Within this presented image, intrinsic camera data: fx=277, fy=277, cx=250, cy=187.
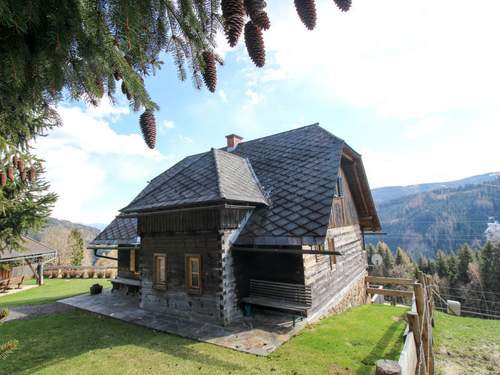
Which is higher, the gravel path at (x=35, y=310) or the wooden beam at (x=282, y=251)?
the wooden beam at (x=282, y=251)

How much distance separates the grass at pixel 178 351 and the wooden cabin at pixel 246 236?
1281mm

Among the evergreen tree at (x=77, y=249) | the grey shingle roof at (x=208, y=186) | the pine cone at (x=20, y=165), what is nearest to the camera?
the pine cone at (x=20, y=165)

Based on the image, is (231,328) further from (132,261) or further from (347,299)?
(132,261)

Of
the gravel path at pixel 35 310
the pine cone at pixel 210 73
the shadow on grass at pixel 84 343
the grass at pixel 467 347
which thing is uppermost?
the pine cone at pixel 210 73

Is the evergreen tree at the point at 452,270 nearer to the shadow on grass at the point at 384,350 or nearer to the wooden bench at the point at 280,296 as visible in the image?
the shadow on grass at the point at 384,350

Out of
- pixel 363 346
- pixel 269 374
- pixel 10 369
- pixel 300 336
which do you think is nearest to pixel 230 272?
pixel 300 336

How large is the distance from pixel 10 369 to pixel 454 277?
2091 inches

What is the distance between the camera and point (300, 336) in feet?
25.5

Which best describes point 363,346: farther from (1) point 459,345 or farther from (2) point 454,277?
(2) point 454,277

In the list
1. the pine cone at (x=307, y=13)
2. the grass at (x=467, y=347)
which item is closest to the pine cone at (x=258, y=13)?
the pine cone at (x=307, y=13)

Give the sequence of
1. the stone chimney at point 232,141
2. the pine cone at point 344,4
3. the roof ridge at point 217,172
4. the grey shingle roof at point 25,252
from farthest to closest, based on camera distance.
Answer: the grey shingle roof at point 25,252
the stone chimney at point 232,141
the roof ridge at point 217,172
the pine cone at point 344,4

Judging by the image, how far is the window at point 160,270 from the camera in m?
10.3

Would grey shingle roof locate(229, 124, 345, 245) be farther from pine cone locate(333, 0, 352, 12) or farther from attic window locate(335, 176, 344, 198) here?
pine cone locate(333, 0, 352, 12)

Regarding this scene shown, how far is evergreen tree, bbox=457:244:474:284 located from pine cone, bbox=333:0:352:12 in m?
52.7
